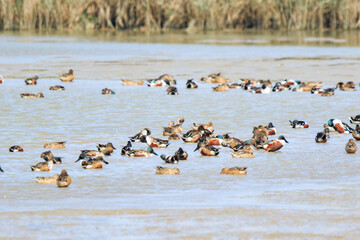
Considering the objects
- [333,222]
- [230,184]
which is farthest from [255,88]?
[333,222]

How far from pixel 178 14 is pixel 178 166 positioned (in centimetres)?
4096

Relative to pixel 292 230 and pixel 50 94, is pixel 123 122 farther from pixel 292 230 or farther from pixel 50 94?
pixel 292 230

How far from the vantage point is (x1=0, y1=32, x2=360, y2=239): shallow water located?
353 inches

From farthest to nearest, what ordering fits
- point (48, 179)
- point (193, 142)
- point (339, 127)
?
1. point (339, 127)
2. point (193, 142)
3. point (48, 179)

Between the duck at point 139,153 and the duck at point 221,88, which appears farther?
the duck at point 221,88

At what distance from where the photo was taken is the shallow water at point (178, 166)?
898 cm

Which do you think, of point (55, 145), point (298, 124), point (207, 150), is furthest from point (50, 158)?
point (298, 124)

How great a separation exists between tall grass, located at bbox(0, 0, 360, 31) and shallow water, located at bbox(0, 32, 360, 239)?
21621 mm

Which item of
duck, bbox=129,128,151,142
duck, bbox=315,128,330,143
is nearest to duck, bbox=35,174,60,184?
duck, bbox=129,128,151,142

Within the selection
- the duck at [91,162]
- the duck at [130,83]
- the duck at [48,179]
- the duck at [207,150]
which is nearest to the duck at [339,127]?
the duck at [207,150]

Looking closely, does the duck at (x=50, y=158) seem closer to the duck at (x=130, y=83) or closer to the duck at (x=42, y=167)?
the duck at (x=42, y=167)

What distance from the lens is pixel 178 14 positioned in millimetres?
52875

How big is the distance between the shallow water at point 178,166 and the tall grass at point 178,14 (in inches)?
851

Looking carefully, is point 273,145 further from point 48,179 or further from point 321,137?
point 48,179
